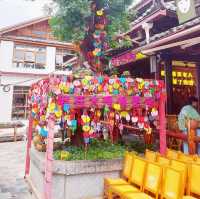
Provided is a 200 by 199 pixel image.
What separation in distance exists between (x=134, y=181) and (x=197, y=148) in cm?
303

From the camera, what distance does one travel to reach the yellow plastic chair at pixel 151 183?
522cm

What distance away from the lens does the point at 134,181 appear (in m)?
5.96

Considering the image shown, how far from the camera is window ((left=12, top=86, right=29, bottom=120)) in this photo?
26703 mm

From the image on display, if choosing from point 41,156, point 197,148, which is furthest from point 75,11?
point 197,148

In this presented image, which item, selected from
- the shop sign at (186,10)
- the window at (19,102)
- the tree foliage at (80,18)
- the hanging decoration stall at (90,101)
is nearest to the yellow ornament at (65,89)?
the hanging decoration stall at (90,101)

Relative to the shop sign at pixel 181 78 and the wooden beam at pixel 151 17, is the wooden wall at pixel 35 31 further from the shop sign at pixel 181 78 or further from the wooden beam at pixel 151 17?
the wooden beam at pixel 151 17

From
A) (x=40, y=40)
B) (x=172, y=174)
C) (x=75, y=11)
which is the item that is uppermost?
(x=40, y=40)

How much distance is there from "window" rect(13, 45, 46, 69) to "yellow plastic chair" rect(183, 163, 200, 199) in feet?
80.6

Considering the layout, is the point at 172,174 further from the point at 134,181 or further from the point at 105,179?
the point at 105,179

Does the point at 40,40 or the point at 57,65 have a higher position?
the point at 40,40

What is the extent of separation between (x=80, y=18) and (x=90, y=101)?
7.94 ft

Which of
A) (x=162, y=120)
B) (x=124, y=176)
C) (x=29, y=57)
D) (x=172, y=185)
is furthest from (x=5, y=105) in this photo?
(x=172, y=185)

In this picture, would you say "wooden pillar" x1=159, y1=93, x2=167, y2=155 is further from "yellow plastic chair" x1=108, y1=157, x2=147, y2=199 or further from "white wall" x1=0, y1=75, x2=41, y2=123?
"white wall" x1=0, y1=75, x2=41, y2=123

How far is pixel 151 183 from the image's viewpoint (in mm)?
5426
